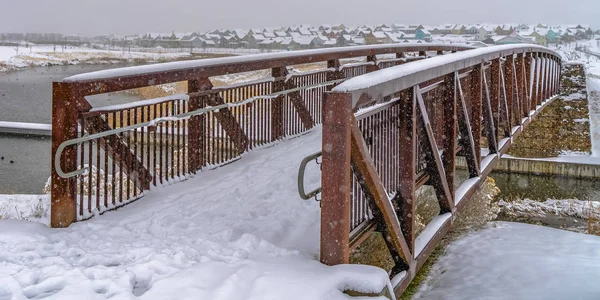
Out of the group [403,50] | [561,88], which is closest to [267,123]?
[403,50]

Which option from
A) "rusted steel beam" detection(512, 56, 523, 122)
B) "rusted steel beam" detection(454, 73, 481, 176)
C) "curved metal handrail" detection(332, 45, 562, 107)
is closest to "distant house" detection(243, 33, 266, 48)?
"rusted steel beam" detection(512, 56, 523, 122)

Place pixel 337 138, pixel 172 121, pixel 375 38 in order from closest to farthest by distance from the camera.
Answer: pixel 337 138, pixel 172 121, pixel 375 38

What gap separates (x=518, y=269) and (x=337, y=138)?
6.34 metres

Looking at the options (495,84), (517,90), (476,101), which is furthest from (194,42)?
(476,101)

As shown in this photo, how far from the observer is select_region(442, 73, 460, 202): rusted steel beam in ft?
19.9

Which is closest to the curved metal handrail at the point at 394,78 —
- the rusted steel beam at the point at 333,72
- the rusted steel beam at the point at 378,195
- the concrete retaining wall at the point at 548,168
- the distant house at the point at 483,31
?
the rusted steel beam at the point at 378,195

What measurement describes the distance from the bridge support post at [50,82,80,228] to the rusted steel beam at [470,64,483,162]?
4760mm

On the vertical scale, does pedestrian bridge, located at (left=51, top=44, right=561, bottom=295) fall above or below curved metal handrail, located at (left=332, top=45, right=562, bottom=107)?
below

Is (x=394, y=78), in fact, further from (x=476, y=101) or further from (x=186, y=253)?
(x=476, y=101)

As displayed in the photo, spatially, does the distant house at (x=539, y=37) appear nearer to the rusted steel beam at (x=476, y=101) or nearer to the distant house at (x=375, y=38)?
the distant house at (x=375, y=38)

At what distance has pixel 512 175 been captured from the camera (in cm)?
2748

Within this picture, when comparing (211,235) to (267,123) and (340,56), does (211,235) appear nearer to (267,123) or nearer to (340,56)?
(267,123)

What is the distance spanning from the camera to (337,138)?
11.5 feet

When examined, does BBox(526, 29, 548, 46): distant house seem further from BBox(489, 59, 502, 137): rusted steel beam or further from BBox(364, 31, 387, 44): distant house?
BBox(489, 59, 502, 137): rusted steel beam
